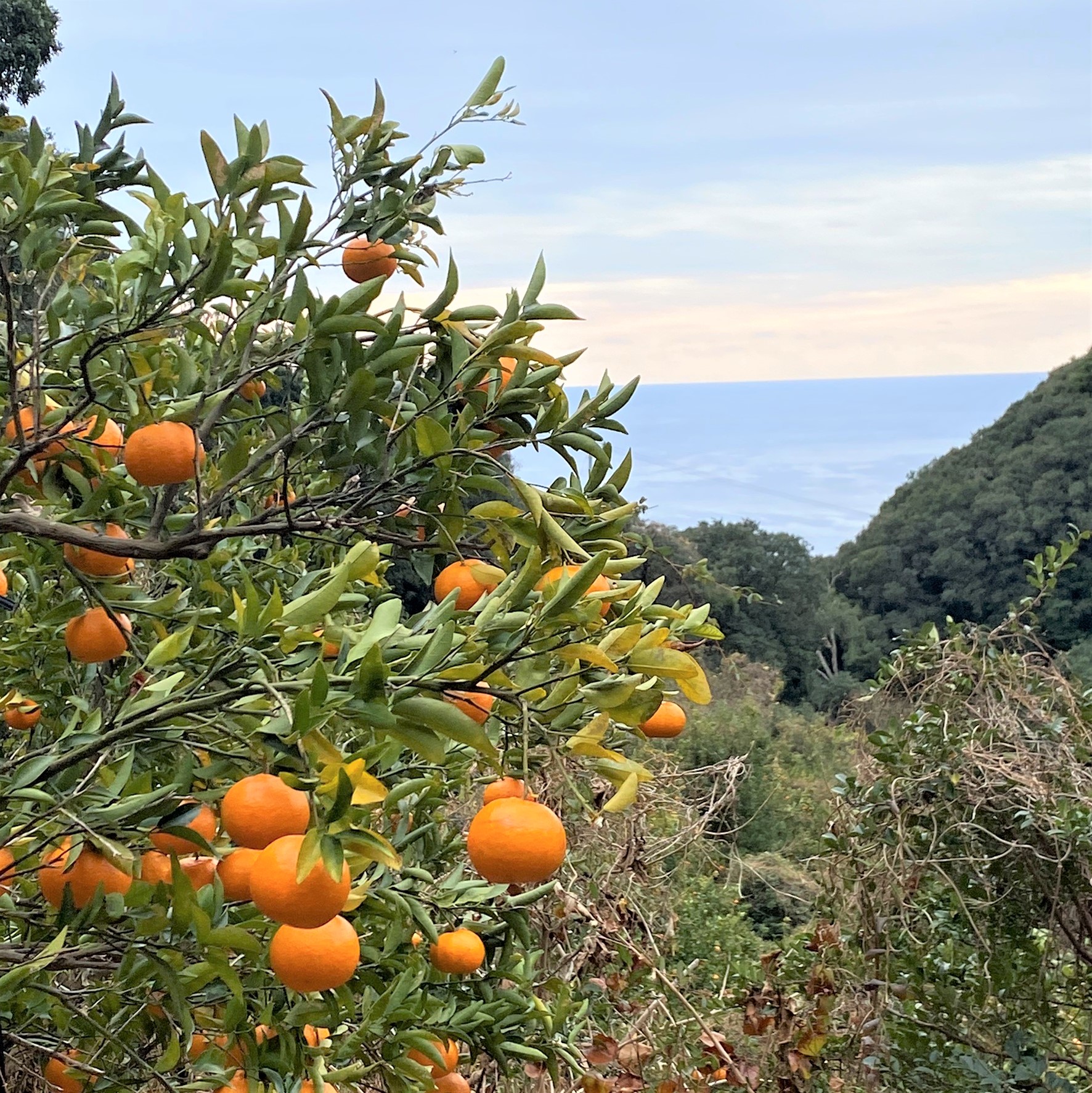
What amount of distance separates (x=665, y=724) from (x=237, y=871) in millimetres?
474

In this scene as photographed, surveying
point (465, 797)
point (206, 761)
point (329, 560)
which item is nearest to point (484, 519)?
point (206, 761)

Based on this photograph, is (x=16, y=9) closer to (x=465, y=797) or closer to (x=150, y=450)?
(x=465, y=797)

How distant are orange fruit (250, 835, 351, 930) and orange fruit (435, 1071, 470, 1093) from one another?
992 millimetres

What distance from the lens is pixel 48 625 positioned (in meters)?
1.59

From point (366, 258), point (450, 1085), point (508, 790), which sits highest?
point (366, 258)

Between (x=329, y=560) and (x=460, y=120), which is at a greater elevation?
(x=460, y=120)

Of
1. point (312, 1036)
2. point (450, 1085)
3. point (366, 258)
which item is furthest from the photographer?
point (450, 1085)

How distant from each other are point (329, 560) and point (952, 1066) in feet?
6.32

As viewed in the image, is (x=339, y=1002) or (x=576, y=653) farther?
(x=339, y=1002)

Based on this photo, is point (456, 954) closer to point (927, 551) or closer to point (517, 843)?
point (517, 843)

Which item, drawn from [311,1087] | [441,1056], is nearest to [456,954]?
[441,1056]

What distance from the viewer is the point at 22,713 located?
5.66ft

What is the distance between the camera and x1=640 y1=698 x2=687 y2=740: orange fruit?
1160 millimetres

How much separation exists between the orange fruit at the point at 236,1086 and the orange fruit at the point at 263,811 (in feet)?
2.08
